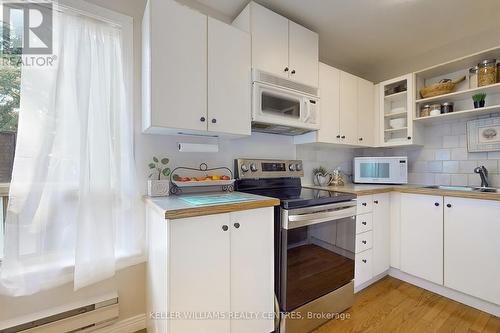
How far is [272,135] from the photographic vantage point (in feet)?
7.09

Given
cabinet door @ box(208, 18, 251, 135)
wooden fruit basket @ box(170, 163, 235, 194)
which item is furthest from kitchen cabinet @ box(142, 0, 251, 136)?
wooden fruit basket @ box(170, 163, 235, 194)

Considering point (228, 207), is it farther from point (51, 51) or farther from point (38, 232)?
point (51, 51)

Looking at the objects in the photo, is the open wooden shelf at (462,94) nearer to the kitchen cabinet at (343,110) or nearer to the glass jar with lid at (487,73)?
the glass jar with lid at (487,73)

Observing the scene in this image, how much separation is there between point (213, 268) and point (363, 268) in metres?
1.51

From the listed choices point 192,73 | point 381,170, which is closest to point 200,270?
point 192,73

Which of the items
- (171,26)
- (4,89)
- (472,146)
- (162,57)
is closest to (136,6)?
(171,26)

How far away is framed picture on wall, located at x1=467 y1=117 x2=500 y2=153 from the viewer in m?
2.00

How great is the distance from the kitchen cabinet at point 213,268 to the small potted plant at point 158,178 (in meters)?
0.20

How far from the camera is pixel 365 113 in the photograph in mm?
2523

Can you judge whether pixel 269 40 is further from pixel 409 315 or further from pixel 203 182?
pixel 409 315

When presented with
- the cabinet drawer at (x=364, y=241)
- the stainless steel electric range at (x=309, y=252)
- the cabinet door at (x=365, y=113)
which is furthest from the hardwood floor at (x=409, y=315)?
the cabinet door at (x=365, y=113)

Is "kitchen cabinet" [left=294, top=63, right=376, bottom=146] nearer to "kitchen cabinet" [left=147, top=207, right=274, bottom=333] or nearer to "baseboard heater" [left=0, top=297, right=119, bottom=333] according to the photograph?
"kitchen cabinet" [left=147, top=207, right=274, bottom=333]

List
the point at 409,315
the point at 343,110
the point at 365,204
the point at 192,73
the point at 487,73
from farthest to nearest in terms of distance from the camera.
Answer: the point at 343,110 → the point at 365,204 → the point at 487,73 → the point at 409,315 → the point at 192,73

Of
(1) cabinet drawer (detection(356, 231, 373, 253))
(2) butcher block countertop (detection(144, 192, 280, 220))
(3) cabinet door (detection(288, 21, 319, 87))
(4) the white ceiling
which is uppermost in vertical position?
(4) the white ceiling
